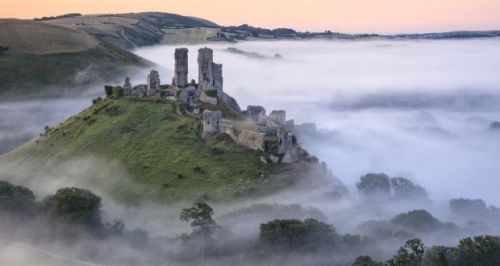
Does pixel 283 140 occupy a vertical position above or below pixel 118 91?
below

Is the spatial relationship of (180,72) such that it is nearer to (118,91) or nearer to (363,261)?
(118,91)

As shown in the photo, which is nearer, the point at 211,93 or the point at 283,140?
the point at 283,140

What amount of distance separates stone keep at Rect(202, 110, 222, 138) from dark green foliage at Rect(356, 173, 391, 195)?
26.8 metres

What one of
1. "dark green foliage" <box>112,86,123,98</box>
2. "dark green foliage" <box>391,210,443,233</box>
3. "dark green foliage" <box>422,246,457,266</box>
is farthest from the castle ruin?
"dark green foliage" <box>422,246,457,266</box>

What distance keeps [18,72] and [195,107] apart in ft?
351

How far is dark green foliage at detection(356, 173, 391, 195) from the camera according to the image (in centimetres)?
10438

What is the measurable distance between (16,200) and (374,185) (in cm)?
5558

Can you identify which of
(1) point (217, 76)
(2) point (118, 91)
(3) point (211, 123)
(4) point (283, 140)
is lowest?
(4) point (283, 140)

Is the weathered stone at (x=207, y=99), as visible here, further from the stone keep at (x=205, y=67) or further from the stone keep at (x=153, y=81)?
the stone keep at (x=153, y=81)

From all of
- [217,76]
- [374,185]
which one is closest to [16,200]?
[217,76]

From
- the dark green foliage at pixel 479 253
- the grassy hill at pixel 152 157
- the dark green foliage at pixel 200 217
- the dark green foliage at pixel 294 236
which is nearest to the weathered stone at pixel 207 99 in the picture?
the grassy hill at pixel 152 157

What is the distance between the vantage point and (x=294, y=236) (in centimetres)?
7112

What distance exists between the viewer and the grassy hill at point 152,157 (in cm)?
8431

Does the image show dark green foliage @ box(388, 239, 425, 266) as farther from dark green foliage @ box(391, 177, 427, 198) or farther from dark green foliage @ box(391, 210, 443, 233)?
dark green foliage @ box(391, 177, 427, 198)
